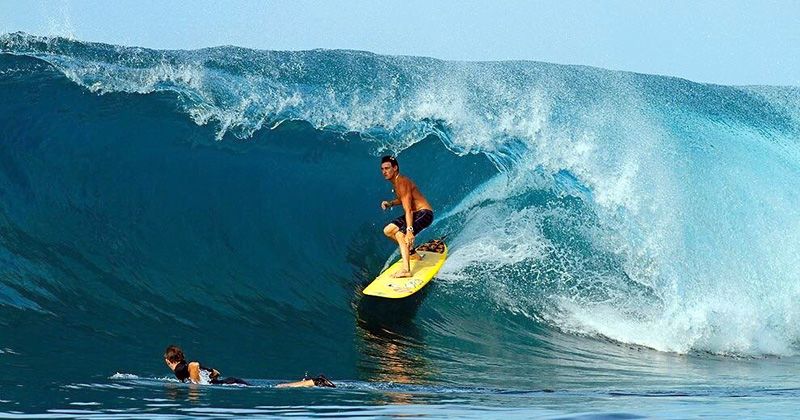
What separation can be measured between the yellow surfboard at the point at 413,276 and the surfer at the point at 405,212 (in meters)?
0.11

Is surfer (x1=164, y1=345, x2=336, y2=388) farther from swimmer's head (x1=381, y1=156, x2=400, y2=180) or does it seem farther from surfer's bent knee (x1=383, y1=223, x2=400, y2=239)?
swimmer's head (x1=381, y1=156, x2=400, y2=180)

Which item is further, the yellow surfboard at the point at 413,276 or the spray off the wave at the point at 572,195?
the spray off the wave at the point at 572,195

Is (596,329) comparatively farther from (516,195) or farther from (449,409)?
A: (449,409)

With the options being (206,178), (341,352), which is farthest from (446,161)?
(341,352)

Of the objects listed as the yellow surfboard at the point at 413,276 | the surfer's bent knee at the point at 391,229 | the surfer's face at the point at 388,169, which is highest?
the surfer's face at the point at 388,169

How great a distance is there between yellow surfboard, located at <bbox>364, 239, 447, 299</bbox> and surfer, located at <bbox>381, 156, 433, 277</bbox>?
107 millimetres

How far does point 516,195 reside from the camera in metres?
12.6

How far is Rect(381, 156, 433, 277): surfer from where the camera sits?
32.0 ft

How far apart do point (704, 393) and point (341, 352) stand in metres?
3.03

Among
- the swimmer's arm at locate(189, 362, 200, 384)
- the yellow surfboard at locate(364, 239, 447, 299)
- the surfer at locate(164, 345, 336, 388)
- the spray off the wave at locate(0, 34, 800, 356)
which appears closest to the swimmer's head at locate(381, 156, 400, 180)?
the yellow surfboard at locate(364, 239, 447, 299)

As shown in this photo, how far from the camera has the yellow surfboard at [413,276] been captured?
32.0 feet

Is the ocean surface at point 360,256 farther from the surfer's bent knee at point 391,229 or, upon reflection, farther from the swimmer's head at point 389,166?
the swimmer's head at point 389,166

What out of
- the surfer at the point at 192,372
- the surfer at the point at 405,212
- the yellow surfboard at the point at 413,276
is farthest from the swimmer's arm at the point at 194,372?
the surfer at the point at 405,212

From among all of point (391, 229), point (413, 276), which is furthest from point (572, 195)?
point (391, 229)
